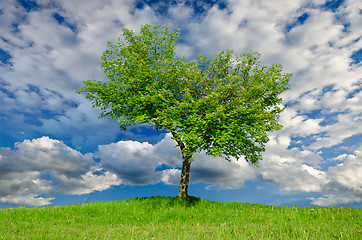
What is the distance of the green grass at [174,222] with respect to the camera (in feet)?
39.4

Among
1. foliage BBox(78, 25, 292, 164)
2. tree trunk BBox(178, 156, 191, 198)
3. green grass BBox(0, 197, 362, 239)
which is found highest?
foliage BBox(78, 25, 292, 164)

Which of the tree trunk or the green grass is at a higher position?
the tree trunk

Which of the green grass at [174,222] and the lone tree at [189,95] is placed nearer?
the green grass at [174,222]

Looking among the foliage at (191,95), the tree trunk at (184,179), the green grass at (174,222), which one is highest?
the foliage at (191,95)

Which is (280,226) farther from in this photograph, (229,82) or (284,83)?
(284,83)

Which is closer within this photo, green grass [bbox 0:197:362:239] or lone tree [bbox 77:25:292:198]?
green grass [bbox 0:197:362:239]

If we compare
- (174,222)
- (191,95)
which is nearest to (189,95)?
(191,95)

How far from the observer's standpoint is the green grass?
39.4 feet

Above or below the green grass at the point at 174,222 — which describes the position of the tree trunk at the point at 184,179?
above

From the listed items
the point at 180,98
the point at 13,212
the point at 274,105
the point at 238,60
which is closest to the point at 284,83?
the point at 274,105

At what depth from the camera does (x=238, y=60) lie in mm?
22766

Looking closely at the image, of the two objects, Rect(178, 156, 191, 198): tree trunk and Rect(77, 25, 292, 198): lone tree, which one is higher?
Rect(77, 25, 292, 198): lone tree

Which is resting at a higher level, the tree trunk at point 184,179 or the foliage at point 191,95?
the foliage at point 191,95

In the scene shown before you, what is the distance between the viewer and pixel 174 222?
15.3 m
